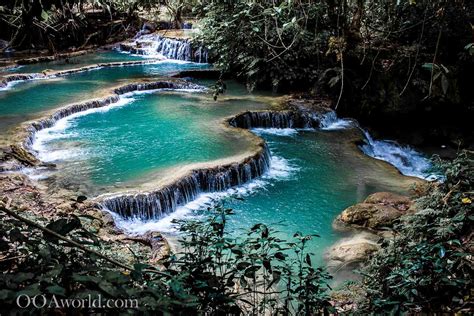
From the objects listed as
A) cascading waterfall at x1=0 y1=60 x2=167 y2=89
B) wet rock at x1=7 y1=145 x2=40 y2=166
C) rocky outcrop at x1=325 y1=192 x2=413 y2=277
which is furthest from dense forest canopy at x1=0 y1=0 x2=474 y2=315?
cascading waterfall at x1=0 y1=60 x2=167 y2=89

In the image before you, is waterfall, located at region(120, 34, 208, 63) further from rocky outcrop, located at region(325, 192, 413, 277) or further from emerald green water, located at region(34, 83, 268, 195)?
rocky outcrop, located at region(325, 192, 413, 277)

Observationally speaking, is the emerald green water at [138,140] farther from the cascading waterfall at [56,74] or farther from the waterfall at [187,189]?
the cascading waterfall at [56,74]

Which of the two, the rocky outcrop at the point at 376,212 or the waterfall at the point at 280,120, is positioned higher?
the waterfall at the point at 280,120

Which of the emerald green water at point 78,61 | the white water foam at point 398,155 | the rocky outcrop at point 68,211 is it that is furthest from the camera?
the emerald green water at point 78,61

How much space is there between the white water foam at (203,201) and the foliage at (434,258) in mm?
2496

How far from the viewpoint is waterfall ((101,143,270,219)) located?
6.12 m

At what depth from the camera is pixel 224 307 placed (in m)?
2.17

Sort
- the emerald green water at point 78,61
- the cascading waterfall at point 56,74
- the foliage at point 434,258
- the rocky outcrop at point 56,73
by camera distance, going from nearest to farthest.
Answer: the foliage at point 434,258, the cascading waterfall at point 56,74, the rocky outcrop at point 56,73, the emerald green water at point 78,61

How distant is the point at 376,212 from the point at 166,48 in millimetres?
14260

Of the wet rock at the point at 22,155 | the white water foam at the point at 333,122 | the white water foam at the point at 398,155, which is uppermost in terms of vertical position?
the white water foam at the point at 333,122

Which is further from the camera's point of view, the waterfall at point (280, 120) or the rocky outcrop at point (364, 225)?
the waterfall at point (280, 120)

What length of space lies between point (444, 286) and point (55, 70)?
15.1 metres

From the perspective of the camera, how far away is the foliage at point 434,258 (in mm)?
2650

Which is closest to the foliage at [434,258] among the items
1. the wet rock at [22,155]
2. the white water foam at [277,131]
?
the white water foam at [277,131]
